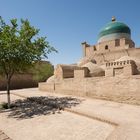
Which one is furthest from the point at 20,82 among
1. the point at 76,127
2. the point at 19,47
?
the point at 76,127

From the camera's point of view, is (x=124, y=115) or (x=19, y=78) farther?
(x=19, y=78)

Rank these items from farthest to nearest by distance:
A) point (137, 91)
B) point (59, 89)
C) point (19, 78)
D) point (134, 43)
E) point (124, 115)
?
point (134, 43) → point (19, 78) → point (59, 89) → point (137, 91) → point (124, 115)

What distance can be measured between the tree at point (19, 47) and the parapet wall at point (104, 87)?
4.27 meters

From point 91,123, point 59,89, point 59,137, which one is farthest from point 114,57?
point 59,137

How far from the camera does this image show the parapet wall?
905cm

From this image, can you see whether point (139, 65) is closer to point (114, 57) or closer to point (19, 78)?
point (114, 57)

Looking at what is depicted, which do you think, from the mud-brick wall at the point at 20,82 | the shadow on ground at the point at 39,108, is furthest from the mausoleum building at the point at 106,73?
the mud-brick wall at the point at 20,82

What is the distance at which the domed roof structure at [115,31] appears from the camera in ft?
93.6

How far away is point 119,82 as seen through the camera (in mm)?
9773

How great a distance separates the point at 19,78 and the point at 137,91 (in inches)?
860

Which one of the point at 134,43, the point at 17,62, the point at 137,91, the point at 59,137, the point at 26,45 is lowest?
the point at 59,137

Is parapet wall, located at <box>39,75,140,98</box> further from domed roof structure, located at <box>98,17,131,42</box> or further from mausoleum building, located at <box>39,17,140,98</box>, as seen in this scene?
domed roof structure, located at <box>98,17,131,42</box>

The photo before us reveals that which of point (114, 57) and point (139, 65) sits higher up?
point (114, 57)

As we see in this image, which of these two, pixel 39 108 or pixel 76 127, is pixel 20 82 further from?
pixel 76 127
